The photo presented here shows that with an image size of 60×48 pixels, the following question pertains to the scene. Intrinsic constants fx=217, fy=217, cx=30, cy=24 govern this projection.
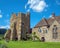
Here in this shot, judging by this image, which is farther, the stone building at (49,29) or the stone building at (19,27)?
the stone building at (19,27)

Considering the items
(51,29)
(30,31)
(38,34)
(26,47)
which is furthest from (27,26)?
(26,47)

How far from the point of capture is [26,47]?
41.8 metres

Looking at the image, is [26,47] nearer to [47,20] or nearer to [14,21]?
[47,20]

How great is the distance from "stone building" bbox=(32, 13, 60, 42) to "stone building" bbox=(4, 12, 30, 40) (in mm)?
4875

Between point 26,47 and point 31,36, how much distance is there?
94.0 feet

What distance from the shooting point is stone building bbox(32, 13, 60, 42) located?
2407 inches

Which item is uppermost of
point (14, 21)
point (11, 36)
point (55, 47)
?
point (14, 21)

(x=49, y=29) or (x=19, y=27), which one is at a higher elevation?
(x=19, y=27)

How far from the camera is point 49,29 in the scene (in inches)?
2502

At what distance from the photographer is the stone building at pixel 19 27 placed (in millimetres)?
74019

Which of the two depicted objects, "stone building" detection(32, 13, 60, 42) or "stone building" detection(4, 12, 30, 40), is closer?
"stone building" detection(32, 13, 60, 42)

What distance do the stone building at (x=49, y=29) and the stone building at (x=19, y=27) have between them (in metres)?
4.87

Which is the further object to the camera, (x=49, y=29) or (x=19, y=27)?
(x=19, y=27)

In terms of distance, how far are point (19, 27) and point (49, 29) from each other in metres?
14.3
